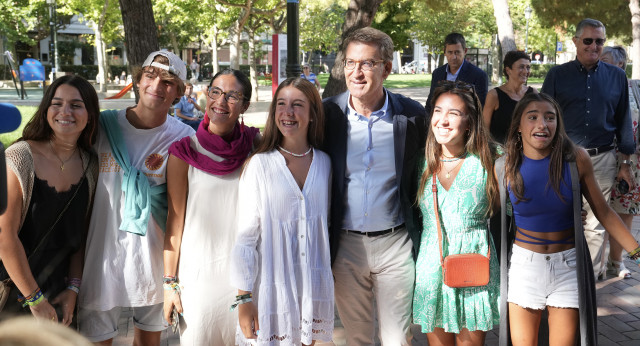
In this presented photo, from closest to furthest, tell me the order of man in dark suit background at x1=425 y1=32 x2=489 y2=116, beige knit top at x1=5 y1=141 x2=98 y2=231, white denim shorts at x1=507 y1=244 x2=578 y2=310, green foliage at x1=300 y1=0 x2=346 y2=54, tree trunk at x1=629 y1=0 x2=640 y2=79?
beige knit top at x1=5 y1=141 x2=98 y2=231 → white denim shorts at x1=507 y1=244 x2=578 y2=310 → man in dark suit background at x1=425 y1=32 x2=489 y2=116 → tree trunk at x1=629 y1=0 x2=640 y2=79 → green foliage at x1=300 y1=0 x2=346 y2=54

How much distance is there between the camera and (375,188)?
11.2 feet

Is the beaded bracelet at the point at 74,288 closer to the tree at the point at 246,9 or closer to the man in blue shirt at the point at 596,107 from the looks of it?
the man in blue shirt at the point at 596,107

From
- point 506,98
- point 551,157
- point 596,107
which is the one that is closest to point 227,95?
point 551,157

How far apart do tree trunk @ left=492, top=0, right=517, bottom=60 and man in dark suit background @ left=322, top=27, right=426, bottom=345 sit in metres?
12.5

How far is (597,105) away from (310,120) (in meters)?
3.51

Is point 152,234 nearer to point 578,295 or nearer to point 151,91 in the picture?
point 151,91

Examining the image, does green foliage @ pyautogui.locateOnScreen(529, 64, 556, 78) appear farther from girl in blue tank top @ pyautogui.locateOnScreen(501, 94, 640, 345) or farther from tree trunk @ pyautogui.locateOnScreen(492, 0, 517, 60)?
girl in blue tank top @ pyautogui.locateOnScreen(501, 94, 640, 345)

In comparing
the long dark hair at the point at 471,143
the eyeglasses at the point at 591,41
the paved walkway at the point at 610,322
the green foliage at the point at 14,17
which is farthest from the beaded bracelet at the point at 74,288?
the green foliage at the point at 14,17

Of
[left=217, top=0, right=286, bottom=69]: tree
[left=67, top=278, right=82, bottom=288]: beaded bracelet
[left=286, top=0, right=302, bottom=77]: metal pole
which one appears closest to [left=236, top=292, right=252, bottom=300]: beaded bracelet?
[left=67, top=278, right=82, bottom=288]: beaded bracelet

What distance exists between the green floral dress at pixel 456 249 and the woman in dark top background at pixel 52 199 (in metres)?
1.79

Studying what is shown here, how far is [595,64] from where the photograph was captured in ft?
19.0

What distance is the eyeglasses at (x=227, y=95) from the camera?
325 cm

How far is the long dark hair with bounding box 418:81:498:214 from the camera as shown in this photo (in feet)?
11.1

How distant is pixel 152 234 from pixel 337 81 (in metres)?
6.14
